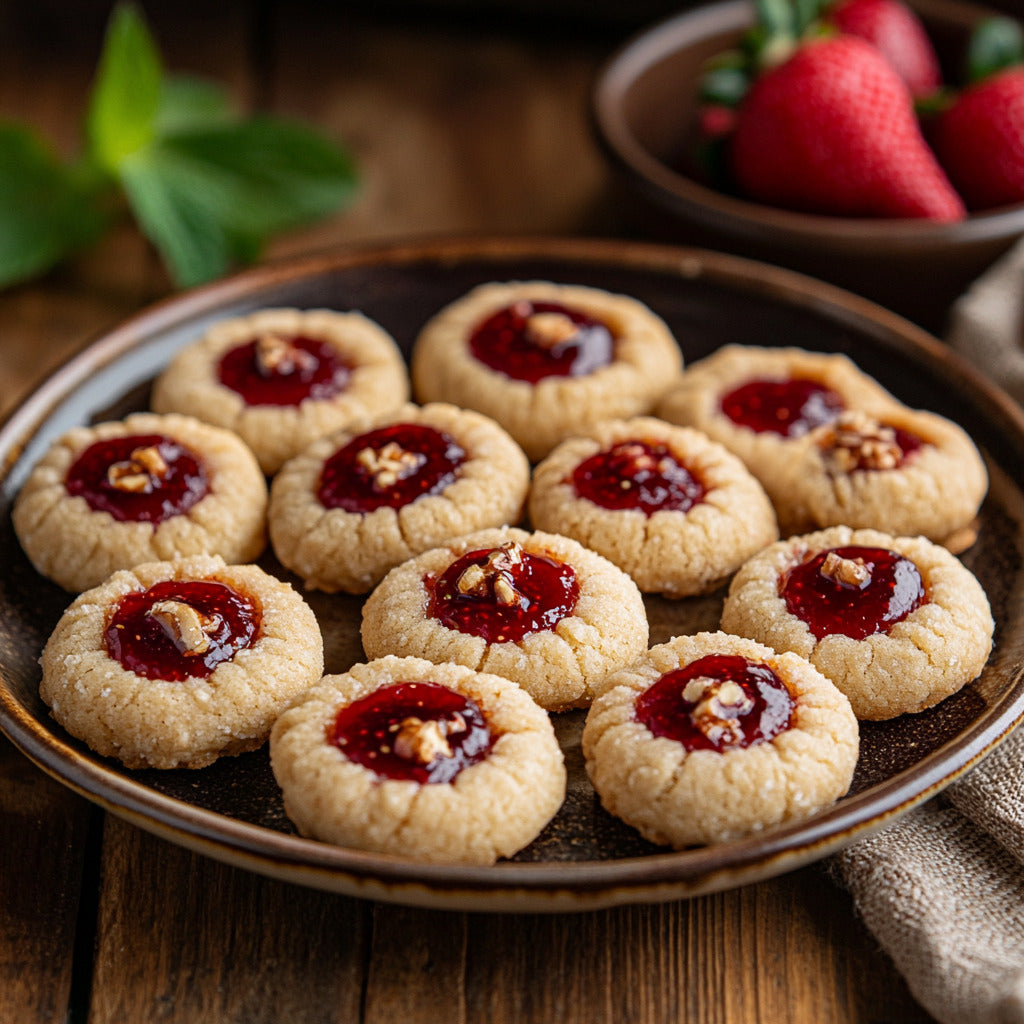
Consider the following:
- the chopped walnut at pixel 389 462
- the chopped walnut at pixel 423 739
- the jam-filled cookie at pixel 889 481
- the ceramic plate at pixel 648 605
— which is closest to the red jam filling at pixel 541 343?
the ceramic plate at pixel 648 605

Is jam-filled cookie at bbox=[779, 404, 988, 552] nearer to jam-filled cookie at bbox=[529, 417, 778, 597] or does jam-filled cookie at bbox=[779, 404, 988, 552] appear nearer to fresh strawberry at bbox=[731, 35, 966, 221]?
jam-filled cookie at bbox=[529, 417, 778, 597]

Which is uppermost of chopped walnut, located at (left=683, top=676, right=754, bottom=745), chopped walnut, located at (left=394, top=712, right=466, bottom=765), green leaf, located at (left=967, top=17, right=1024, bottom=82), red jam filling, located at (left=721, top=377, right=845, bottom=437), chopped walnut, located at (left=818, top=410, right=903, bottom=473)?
green leaf, located at (left=967, top=17, right=1024, bottom=82)

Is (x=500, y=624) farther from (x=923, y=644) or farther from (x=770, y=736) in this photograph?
(x=923, y=644)

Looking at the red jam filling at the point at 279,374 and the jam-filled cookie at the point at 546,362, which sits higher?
the jam-filled cookie at the point at 546,362

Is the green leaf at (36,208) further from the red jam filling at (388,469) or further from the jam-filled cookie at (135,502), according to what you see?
the red jam filling at (388,469)

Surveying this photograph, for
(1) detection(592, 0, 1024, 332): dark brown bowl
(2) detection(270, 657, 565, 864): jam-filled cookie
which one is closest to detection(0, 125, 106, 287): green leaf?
(1) detection(592, 0, 1024, 332): dark brown bowl

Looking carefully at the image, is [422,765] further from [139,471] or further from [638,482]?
[139,471]

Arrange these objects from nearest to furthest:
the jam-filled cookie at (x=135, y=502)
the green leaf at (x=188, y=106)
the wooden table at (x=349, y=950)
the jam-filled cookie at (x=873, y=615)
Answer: the wooden table at (x=349, y=950), the jam-filled cookie at (x=873, y=615), the jam-filled cookie at (x=135, y=502), the green leaf at (x=188, y=106)

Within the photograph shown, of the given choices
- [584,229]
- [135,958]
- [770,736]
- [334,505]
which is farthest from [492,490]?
[584,229]
